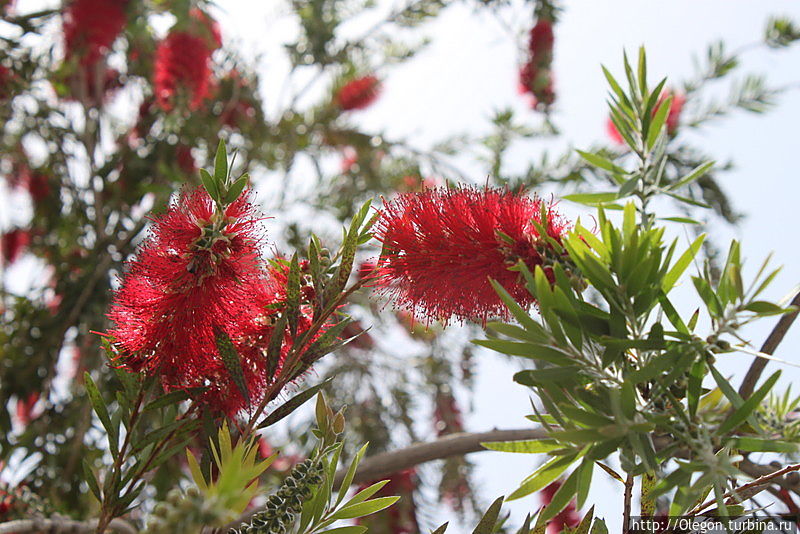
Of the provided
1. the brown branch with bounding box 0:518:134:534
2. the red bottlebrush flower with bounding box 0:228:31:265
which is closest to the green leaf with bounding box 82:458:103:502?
the brown branch with bounding box 0:518:134:534

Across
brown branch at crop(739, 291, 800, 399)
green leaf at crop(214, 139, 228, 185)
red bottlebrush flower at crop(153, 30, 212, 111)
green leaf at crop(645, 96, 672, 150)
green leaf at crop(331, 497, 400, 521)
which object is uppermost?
red bottlebrush flower at crop(153, 30, 212, 111)

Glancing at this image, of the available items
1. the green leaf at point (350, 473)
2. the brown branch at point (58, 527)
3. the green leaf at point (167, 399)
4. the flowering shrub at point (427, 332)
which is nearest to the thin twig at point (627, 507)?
the flowering shrub at point (427, 332)

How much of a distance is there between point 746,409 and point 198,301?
13.4 inches

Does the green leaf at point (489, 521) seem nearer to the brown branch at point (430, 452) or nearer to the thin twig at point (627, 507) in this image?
the thin twig at point (627, 507)

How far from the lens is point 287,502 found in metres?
0.41

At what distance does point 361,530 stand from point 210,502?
0.21m

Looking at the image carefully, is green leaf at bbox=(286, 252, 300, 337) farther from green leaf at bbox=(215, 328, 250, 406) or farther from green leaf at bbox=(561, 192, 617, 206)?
green leaf at bbox=(561, 192, 617, 206)

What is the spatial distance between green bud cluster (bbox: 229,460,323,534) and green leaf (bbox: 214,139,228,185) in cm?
19

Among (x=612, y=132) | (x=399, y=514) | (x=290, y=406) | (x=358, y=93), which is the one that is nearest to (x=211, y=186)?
(x=290, y=406)

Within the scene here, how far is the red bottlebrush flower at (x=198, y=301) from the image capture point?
1.46 ft

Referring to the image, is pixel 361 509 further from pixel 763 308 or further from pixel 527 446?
pixel 763 308

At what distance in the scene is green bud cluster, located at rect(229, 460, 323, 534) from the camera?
0.40m

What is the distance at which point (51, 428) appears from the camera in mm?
1247

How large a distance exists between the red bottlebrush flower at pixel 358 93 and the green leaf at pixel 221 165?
61.7 inches
